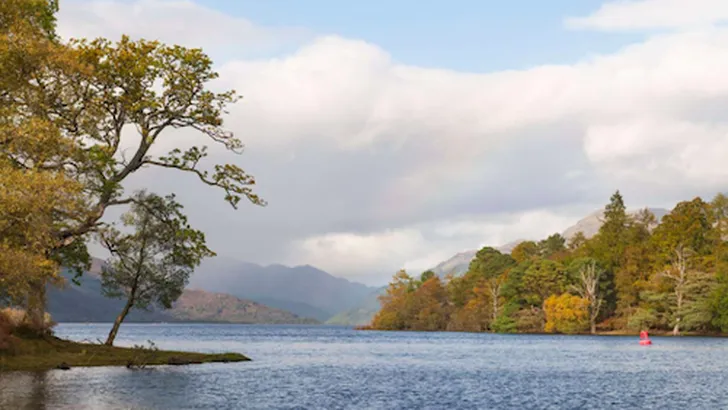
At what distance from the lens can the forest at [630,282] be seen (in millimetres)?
139500

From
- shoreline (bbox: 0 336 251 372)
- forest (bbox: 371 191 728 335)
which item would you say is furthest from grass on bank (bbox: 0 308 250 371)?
forest (bbox: 371 191 728 335)

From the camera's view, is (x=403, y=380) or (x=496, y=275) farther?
(x=496, y=275)

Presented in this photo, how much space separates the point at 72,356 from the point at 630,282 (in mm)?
129738

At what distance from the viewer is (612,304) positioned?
165125mm

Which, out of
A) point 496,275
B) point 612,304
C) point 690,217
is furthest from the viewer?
point 496,275

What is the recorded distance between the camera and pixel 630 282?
158625 millimetres

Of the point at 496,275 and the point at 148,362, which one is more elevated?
the point at 496,275

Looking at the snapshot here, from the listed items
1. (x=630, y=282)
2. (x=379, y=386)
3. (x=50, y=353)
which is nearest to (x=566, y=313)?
(x=630, y=282)

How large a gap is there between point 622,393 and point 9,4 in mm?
38295

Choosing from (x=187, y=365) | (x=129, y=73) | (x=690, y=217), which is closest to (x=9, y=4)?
(x=129, y=73)

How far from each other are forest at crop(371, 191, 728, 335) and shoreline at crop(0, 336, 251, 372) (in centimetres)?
10422

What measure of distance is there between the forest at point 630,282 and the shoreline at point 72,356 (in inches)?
4103

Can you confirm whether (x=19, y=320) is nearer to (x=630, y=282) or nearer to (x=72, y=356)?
(x=72, y=356)

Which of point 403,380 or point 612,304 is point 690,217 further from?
point 403,380
